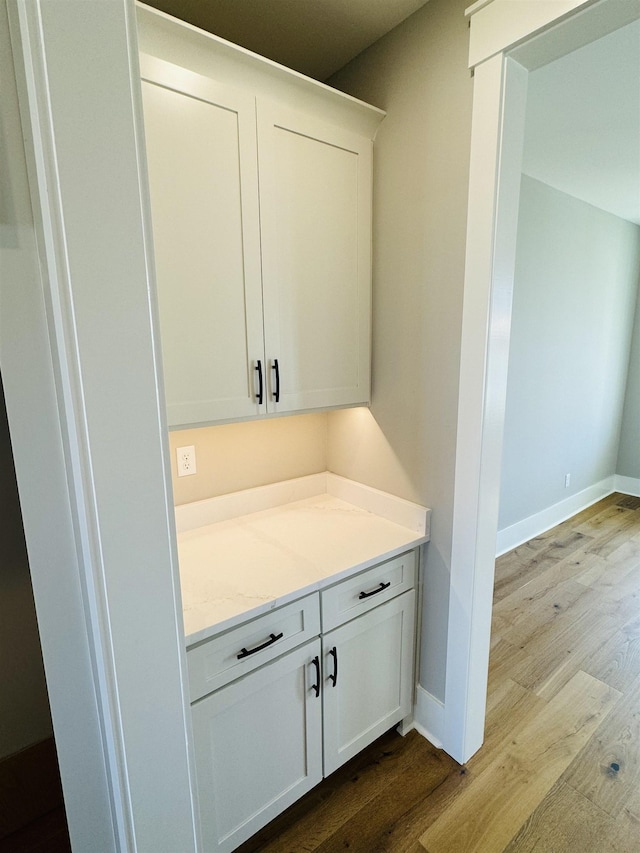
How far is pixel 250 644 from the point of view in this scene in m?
1.21

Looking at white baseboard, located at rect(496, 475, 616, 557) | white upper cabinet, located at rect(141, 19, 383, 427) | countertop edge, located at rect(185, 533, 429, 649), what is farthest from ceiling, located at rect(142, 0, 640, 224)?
white baseboard, located at rect(496, 475, 616, 557)

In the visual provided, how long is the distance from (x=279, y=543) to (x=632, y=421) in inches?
174

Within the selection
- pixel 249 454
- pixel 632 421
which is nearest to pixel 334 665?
pixel 249 454

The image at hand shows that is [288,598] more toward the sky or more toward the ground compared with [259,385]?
more toward the ground

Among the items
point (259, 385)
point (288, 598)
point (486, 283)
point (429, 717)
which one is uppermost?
point (486, 283)

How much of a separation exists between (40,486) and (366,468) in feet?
4.40

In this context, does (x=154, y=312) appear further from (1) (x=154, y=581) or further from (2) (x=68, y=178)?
(1) (x=154, y=581)

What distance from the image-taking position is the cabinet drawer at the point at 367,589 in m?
1.37

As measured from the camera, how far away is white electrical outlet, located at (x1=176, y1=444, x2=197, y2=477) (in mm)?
1631

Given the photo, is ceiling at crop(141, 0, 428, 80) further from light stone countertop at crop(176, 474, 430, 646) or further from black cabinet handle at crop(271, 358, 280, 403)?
light stone countertop at crop(176, 474, 430, 646)

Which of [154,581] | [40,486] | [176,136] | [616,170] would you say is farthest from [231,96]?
[616,170]

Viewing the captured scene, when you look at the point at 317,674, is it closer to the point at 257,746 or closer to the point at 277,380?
the point at 257,746

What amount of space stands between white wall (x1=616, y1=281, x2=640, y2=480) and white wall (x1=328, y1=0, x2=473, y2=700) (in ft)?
12.9

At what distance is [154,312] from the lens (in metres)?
0.74
